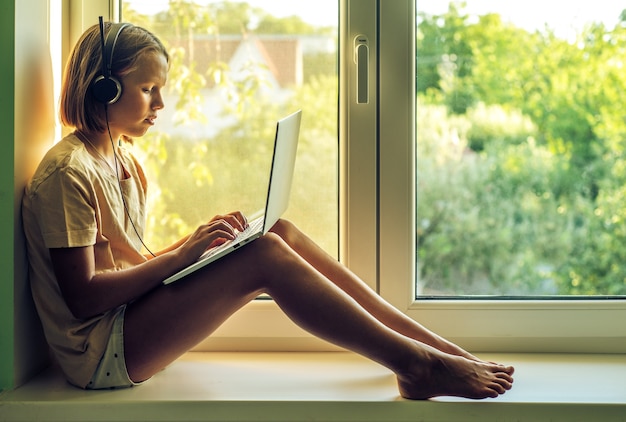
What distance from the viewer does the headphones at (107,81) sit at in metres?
1.39

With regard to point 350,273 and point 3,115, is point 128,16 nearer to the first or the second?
point 3,115

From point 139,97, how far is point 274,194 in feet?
1.17

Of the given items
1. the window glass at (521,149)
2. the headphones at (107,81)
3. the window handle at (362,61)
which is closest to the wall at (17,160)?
the headphones at (107,81)

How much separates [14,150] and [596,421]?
1.11 meters

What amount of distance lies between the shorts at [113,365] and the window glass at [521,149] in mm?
659

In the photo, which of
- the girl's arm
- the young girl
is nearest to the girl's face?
the young girl

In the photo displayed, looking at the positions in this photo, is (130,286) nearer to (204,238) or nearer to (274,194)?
(204,238)

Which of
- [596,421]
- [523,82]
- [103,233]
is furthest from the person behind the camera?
[523,82]

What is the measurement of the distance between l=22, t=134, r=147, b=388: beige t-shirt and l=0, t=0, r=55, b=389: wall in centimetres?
3

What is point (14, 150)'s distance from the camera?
1.36 meters

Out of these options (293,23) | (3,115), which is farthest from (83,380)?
(293,23)

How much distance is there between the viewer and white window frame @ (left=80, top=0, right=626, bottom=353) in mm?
1627

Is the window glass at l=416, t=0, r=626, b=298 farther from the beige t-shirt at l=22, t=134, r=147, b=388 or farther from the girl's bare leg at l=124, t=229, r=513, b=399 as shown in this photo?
the beige t-shirt at l=22, t=134, r=147, b=388

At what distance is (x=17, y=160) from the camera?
4.48 feet
